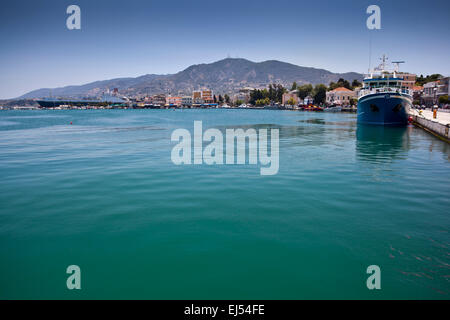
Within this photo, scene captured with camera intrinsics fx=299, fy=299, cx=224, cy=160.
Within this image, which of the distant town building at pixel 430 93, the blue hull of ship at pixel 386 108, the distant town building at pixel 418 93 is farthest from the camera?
the distant town building at pixel 418 93

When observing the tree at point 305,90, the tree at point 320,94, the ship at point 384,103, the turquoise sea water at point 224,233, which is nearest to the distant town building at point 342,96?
the tree at point 320,94

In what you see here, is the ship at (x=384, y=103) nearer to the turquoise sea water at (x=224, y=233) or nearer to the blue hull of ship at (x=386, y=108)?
the blue hull of ship at (x=386, y=108)

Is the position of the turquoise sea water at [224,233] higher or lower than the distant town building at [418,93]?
lower

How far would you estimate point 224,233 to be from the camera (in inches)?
336

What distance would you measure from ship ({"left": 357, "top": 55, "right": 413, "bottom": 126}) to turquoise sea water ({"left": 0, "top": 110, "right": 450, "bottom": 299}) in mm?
28746

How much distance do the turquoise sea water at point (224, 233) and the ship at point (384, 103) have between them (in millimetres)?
28746

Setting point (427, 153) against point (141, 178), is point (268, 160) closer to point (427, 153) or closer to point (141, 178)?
point (141, 178)

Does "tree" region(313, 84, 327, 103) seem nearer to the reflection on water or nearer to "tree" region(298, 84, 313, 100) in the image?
"tree" region(298, 84, 313, 100)

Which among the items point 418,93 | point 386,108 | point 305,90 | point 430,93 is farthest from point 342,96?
point 386,108

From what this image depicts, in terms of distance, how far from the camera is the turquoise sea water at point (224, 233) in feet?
20.5

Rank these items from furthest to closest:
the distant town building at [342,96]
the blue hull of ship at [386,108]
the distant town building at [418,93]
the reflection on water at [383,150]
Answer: the distant town building at [342,96] → the distant town building at [418,93] → the blue hull of ship at [386,108] → the reflection on water at [383,150]

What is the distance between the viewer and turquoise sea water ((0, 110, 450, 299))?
6238 mm

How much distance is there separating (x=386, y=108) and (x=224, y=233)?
139 feet
